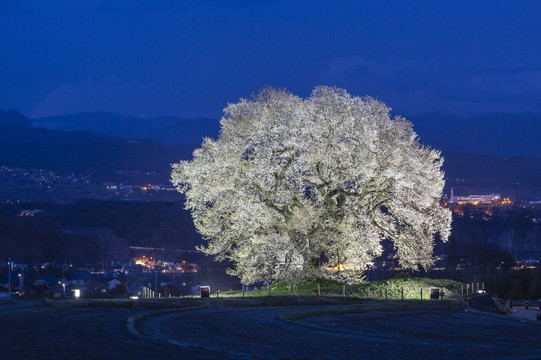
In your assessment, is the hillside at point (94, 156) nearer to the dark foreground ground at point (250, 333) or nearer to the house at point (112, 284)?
the house at point (112, 284)

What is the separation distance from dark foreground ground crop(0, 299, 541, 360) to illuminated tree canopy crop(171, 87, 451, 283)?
30.6 feet

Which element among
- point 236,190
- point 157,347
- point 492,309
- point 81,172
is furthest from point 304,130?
point 81,172

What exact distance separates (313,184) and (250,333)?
22433 mm

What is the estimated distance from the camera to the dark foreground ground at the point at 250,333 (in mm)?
15828

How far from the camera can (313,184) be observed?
42000 mm

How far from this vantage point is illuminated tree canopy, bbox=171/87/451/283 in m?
40.6

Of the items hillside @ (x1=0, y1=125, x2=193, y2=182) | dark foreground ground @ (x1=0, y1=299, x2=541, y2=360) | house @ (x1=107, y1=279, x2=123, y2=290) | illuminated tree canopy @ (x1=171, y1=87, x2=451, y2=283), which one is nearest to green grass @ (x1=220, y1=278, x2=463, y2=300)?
illuminated tree canopy @ (x1=171, y1=87, x2=451, y2=283)

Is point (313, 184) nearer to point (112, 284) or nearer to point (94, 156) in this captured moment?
point (112, 284)

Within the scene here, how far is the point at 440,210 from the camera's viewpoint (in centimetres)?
4297

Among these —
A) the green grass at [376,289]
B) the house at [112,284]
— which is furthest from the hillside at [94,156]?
the green grass at [376,289]

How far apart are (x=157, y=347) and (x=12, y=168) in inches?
6366

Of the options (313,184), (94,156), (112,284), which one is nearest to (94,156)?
(94,156)

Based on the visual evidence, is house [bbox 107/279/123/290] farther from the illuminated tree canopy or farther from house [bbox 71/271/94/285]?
the illuminated tree canopy

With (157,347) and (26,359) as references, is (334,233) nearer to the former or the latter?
(157,347)
